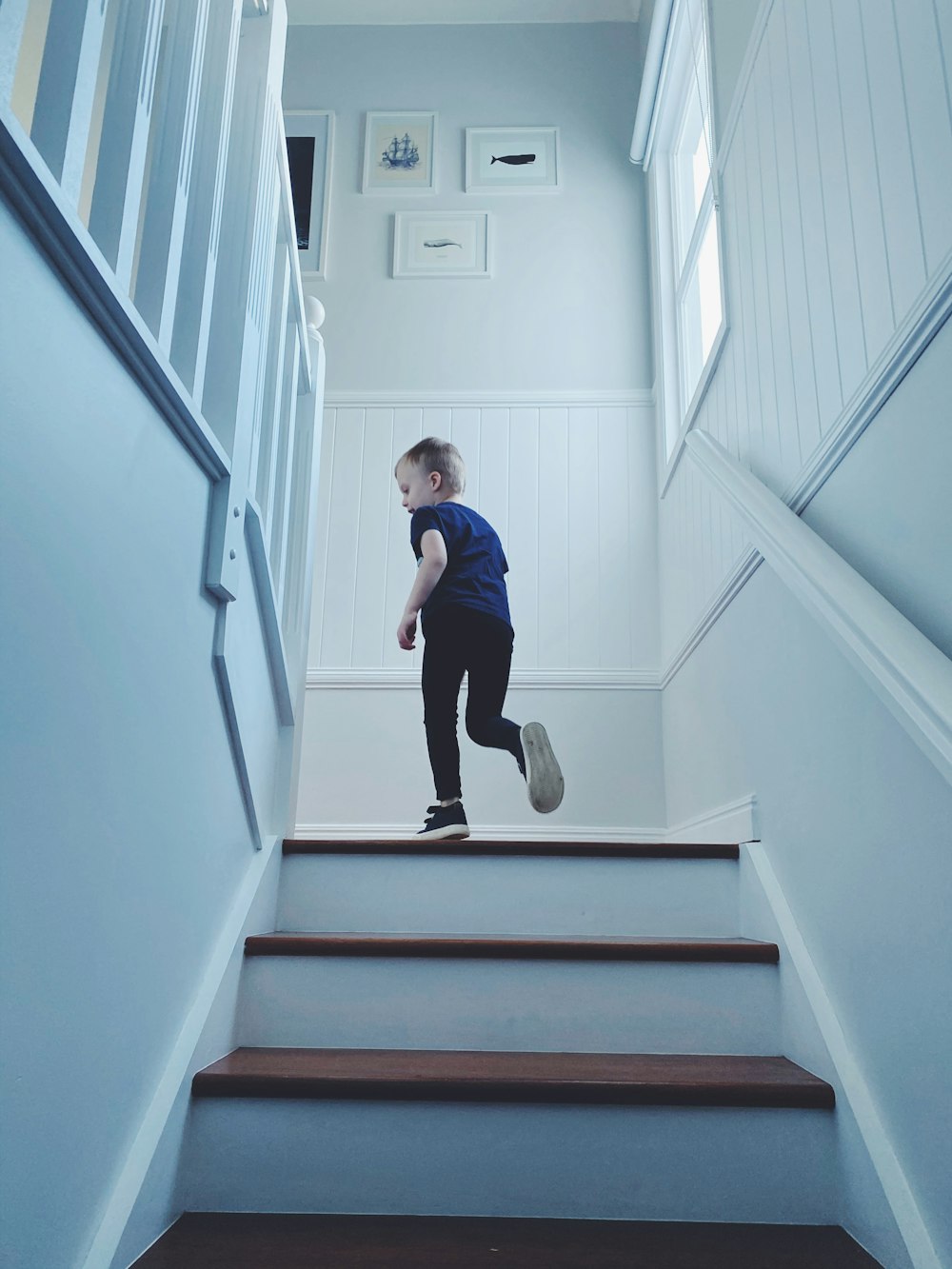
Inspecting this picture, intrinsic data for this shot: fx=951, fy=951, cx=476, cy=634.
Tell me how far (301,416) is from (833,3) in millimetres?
1240

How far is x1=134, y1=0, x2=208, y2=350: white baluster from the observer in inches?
43.8

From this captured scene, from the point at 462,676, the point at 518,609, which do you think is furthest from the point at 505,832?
the point at 462,676

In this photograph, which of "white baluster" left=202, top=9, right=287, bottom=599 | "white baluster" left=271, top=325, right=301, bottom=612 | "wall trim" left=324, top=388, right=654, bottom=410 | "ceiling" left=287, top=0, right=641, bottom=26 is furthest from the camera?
"ceiling" left=287, top=0, right=641, bottom=26

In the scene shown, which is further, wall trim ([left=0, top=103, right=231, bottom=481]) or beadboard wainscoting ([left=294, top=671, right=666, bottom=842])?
beadboard wainscoting ([left=294, top=671, right=666, bottom=842])

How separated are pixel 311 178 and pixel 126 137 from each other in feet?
9.72

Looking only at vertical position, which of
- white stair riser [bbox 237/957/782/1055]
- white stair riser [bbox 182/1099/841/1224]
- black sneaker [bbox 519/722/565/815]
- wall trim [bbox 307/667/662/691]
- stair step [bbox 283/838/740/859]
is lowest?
white stair riser [bbox 182/1099/841/1224]

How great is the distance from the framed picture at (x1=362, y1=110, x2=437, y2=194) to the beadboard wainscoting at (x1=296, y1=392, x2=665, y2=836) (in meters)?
0.90

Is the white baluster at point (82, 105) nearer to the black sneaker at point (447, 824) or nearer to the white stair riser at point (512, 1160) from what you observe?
the white stair riser at point (512, 1160)

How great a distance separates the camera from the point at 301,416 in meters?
2.11

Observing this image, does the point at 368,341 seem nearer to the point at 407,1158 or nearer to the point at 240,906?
the point at 240,906

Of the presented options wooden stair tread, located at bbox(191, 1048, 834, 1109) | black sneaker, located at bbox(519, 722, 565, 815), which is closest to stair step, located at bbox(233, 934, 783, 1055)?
wooden stair tread, located at bbox(191, 1048, 834, 1109)

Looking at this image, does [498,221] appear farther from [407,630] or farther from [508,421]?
[407,630]

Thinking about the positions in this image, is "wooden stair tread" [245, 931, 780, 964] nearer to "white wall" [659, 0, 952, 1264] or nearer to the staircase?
the staircase

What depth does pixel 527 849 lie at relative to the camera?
66.7 inches
